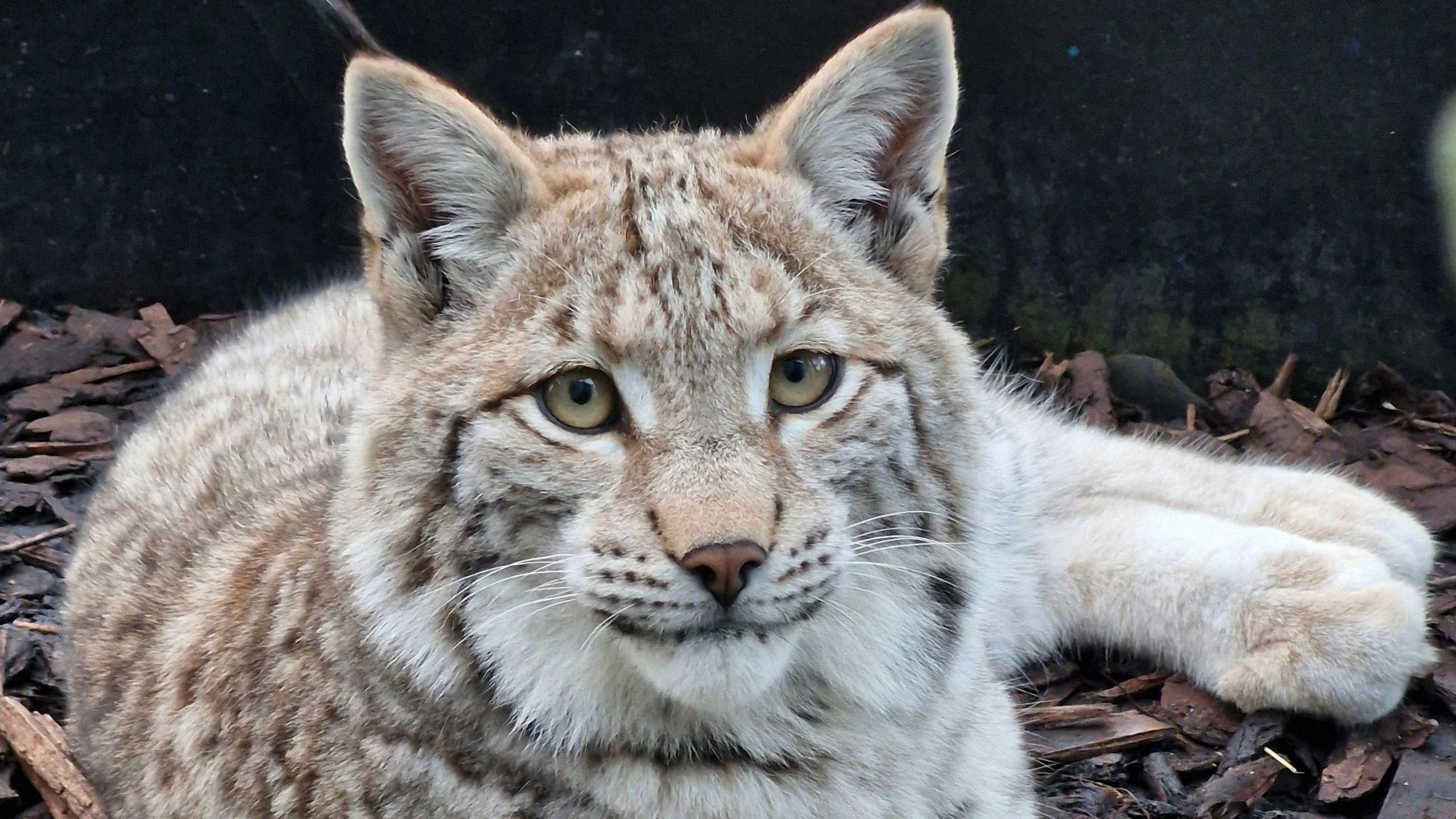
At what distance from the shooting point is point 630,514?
8.77 ft

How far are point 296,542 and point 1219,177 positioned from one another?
3.80m

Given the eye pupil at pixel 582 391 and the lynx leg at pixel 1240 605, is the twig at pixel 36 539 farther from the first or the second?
the lynx leg at pixel 1240 605

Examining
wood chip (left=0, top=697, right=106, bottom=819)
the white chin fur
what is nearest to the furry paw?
the white chin fur

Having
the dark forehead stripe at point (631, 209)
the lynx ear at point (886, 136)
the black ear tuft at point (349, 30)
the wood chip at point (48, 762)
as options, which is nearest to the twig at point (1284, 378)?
the lynx ear at point (886, 136)

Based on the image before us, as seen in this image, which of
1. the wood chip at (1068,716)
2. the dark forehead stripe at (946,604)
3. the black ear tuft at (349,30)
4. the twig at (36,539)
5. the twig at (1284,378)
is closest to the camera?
the black ear tuft at (349,30)

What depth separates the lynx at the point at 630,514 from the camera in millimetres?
2764

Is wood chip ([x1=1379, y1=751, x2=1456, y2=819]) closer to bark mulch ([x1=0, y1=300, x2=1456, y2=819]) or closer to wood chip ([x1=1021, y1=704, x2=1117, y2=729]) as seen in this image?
bark mulch ([x1=0, y1=300, x2=1456, y2=819])

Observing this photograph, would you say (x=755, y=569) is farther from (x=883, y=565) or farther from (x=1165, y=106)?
(x=1165, y=106)

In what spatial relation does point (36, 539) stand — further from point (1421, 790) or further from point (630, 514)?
point (1421, 790)

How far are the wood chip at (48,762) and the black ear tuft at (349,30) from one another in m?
A: 2.19

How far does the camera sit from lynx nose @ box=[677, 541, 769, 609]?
8.39 feet

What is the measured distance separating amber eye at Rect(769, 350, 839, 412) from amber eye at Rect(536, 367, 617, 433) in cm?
33

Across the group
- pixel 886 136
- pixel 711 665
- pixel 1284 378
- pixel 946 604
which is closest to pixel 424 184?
pixel 886 136

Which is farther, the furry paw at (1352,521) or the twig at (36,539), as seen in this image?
the twig at (36,539)
